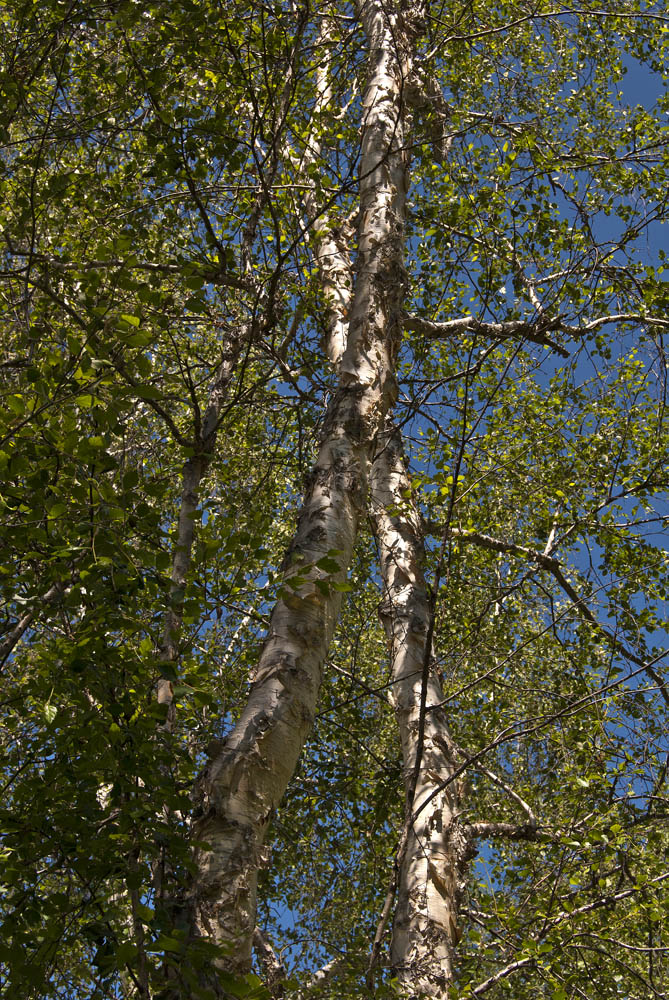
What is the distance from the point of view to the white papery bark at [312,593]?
2.38m

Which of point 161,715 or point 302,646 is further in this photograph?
point 302,646

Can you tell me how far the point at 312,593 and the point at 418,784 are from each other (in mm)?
1964

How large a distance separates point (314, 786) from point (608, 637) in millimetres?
2500

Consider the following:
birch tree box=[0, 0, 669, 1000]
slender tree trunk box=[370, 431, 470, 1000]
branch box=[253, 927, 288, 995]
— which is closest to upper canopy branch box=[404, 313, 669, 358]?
birch tree box=[0, 0, 669, 1000]

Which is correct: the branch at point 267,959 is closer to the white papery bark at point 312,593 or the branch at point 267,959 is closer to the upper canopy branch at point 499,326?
the white papery bark at point 312,593

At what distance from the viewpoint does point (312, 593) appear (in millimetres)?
3031

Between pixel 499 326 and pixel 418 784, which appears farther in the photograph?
pixel 499 326

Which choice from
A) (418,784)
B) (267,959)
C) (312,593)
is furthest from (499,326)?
(267,959)

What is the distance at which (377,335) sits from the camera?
13.5ft

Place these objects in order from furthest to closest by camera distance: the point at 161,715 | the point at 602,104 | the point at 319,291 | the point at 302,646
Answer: the point at 602,104, the point at 319,291, the point at 302,646, the point at 161,715

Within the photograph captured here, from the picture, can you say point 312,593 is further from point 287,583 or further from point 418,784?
point 418,784

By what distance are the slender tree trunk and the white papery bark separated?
1.65 feet

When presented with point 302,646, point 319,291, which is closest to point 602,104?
point 319,291

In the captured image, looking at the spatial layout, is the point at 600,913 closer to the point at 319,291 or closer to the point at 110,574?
the point at 110,574
